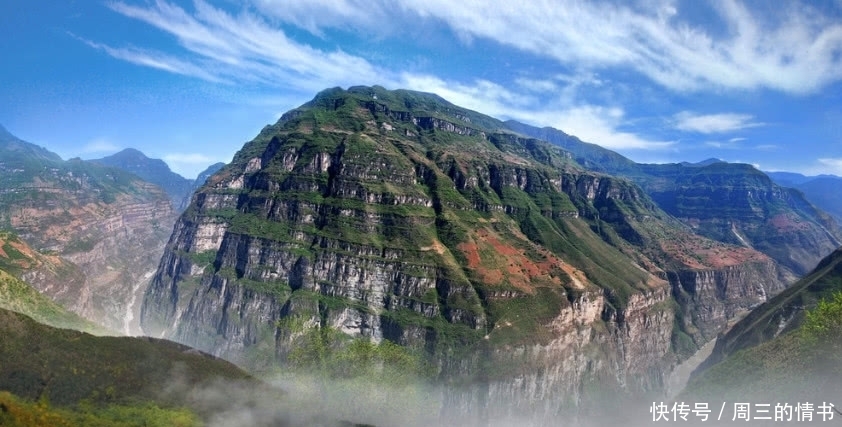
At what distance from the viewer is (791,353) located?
105562 mm

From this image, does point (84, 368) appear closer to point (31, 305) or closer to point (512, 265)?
point (31, 305)

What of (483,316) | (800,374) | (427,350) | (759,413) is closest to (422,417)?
(427,350)

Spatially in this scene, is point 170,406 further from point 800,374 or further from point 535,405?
point 800,374

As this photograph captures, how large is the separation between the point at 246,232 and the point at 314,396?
9668 centimetres

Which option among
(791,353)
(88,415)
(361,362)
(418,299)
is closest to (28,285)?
(88,415)

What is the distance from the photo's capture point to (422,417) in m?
123

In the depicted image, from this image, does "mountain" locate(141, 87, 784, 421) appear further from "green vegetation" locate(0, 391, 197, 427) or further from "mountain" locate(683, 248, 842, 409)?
"green vegetation" locate(0, 391, 197, 427)

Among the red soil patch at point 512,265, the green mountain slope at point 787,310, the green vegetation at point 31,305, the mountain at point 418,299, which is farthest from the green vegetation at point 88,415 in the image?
the green mountain slope at point 787,310

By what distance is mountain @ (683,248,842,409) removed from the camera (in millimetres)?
90000

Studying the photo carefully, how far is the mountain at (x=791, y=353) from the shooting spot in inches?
3543

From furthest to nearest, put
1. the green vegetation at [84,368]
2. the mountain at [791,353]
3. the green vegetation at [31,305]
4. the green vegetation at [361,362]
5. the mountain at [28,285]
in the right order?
the green vegetation at [361,362]
the mountain at [28,285]
the green vegetation at [31,305]
the mountain at [791,353]
the green vegetation at [84,368]

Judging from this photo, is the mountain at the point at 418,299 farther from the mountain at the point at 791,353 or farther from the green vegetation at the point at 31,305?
the green vegetation at the point at 31,305

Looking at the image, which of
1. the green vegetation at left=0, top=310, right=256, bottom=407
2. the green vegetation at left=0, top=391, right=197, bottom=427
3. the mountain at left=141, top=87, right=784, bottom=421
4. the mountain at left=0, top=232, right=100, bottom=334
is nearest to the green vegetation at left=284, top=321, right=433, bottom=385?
the mountain at left=141, top=87, right=784, bottom=421

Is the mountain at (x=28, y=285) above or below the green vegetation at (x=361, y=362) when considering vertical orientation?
above
